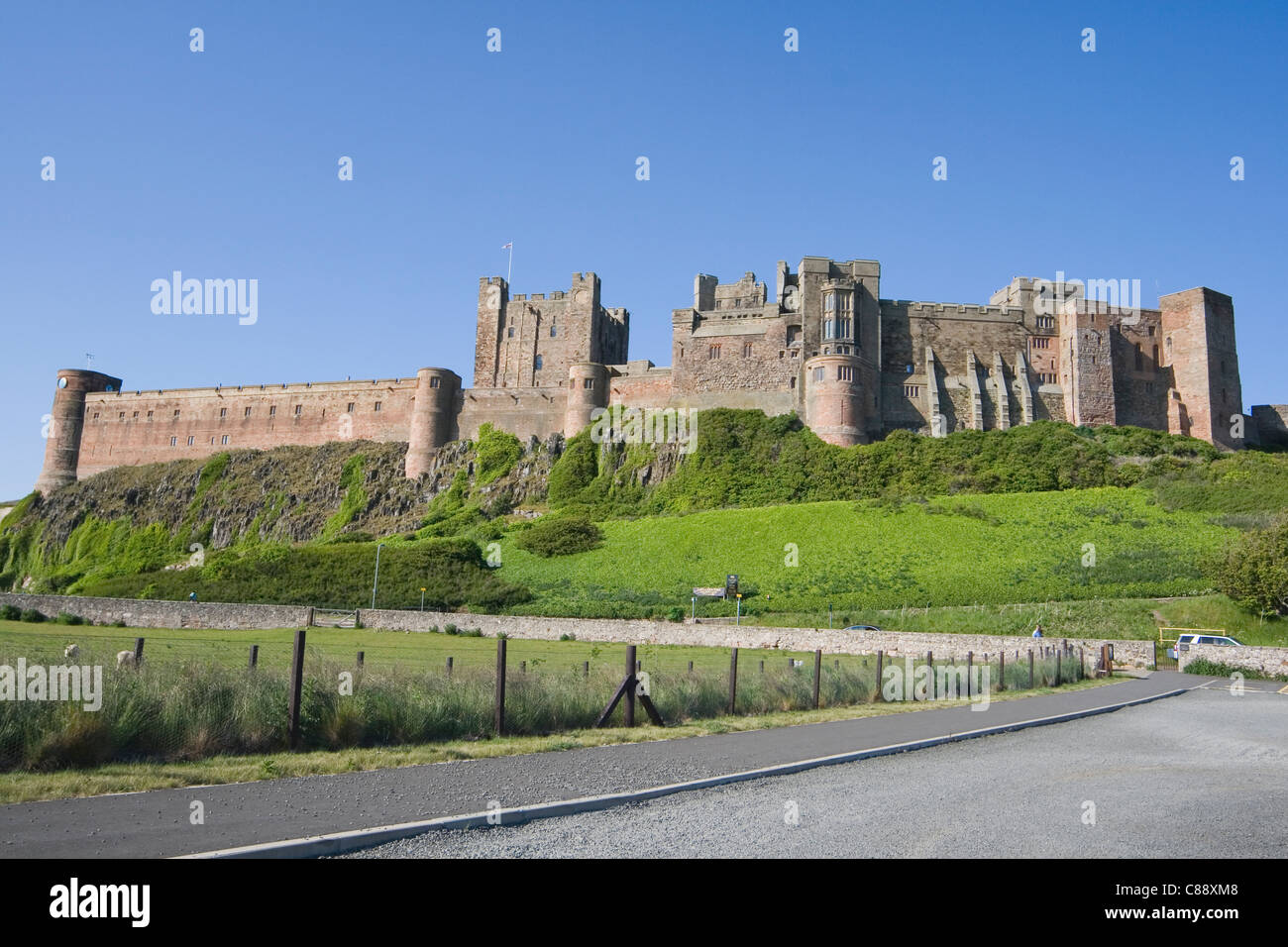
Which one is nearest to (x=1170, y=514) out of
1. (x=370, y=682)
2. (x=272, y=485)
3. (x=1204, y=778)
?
(x=1204, y=778)

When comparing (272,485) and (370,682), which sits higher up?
(272,485)

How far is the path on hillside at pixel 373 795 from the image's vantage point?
6.68m

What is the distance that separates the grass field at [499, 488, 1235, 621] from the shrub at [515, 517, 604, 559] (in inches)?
26.7

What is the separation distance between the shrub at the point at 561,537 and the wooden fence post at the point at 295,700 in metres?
40.6

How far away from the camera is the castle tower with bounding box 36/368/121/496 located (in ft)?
267

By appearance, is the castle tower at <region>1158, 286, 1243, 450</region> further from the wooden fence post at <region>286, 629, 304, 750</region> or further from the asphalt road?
the wooden fence post at <region>286, 629, 304, 750</region>

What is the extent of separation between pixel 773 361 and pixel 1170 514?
89.1 ft

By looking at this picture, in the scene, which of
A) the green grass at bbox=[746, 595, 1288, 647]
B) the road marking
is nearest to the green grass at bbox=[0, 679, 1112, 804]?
the road marking

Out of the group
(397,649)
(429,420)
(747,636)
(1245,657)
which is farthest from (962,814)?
(429,420)

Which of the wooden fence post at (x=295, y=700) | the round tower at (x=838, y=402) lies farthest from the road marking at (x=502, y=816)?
the round tower at (x=838, y=402)
